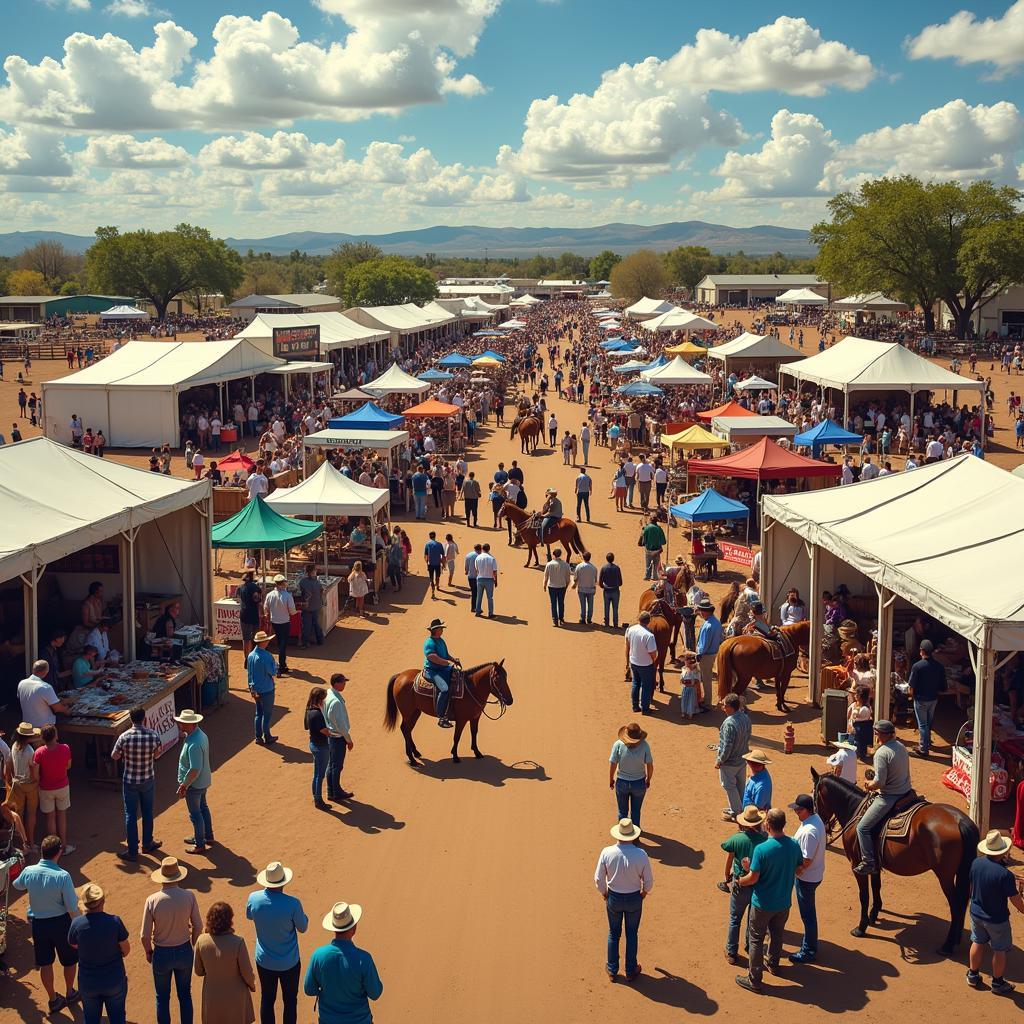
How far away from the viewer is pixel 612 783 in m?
8.14

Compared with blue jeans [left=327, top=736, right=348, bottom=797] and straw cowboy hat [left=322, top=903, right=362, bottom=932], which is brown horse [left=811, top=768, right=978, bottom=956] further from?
blue jeans [left=327, top=736, right=348, bottom=797]

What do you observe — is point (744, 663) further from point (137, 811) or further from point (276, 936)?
point (276, 936)

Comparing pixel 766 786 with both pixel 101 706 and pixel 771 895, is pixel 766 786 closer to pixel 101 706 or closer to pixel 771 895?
pixel 771 895

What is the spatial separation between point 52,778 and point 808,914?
5.59 meters

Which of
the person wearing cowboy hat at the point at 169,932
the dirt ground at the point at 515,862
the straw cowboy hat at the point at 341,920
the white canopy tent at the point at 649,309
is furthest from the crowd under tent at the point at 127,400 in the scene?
the white canopy tent at the point at 649,309

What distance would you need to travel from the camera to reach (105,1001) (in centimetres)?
580

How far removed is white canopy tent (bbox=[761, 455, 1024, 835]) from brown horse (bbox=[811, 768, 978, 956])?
1558mm

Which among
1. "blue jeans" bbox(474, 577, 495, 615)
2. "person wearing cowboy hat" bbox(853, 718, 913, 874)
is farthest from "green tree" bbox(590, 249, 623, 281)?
"person wearing cowboy hat" bbox(853, 718, 913, 874)

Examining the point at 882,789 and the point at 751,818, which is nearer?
the point at 751,818

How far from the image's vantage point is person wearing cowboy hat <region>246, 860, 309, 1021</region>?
5781mm

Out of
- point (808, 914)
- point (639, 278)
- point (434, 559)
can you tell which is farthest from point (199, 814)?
point (639, 278)

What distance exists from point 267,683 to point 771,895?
222 inches

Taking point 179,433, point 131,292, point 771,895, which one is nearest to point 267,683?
point 771,895

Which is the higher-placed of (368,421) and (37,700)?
(368,421)
